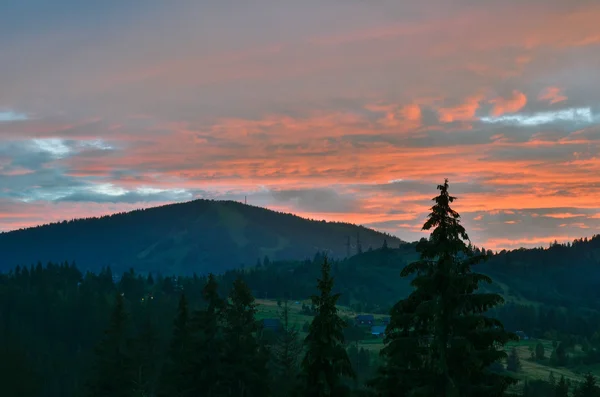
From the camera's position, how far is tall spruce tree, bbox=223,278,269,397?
168ft

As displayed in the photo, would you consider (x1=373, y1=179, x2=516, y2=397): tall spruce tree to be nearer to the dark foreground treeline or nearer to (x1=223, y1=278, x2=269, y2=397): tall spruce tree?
the dark foreground treeline

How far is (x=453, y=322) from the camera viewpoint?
23891mm

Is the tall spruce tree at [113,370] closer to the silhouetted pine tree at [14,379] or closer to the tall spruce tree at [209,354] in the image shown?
the tall spruce tree at [209,354]

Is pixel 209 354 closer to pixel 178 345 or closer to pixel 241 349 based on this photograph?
pixel 241 349

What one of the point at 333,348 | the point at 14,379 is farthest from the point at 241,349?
the point at 14,379

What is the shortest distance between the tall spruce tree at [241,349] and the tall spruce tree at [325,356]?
17.8 metres

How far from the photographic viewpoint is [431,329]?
25.7m

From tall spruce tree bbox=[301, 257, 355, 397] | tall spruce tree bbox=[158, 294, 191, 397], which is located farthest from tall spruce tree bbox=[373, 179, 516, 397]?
tall spruce tree bbox=[158, 294, 191, 397]

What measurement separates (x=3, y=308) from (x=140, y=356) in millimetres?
117885

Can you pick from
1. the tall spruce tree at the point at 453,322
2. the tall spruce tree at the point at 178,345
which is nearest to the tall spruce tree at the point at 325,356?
the tall spruce tree at the point at 453,322

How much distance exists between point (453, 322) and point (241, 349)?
30155 millimetres

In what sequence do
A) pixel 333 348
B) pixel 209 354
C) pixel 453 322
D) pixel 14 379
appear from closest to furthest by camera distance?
1. pixel 453 322
2. pixel 333 348
3. pixel 209 354
4. pixel 14 379

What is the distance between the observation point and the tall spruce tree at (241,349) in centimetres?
5119

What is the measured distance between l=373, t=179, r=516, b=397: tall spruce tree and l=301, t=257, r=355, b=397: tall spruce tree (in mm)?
8691
